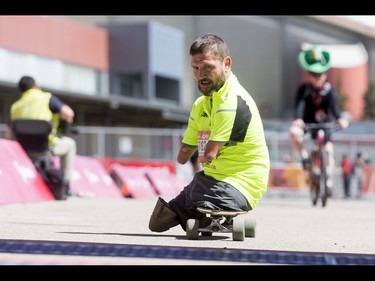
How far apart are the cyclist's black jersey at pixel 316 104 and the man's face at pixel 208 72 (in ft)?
21.9

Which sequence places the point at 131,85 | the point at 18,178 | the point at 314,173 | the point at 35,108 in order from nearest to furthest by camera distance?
1. the point at 18,178
2. the point at 35,108
3. the point at 314,173
4. the point at 131,85

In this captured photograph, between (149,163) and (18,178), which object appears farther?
(149,163)

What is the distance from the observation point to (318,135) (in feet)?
43.0

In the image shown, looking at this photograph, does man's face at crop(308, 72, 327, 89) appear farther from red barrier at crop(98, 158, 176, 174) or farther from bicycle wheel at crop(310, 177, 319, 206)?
red barrier at crop(98, 158, 176, 174)

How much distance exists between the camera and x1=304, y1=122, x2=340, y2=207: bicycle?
13.0 meters

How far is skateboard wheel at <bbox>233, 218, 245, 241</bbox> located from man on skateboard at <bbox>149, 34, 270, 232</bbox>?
17 cm

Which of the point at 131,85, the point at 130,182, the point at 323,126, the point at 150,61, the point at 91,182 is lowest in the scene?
the point at 130,182

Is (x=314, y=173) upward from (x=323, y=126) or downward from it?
downward

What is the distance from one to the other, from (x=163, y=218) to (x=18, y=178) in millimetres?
4660

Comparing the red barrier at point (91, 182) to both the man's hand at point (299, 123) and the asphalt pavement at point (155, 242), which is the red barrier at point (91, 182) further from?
the asphalt pavement at point (155, 242)

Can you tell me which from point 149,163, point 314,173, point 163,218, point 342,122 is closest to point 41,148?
point 314,173

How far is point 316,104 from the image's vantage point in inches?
516

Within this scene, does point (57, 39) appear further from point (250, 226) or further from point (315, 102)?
point (250, 226)
